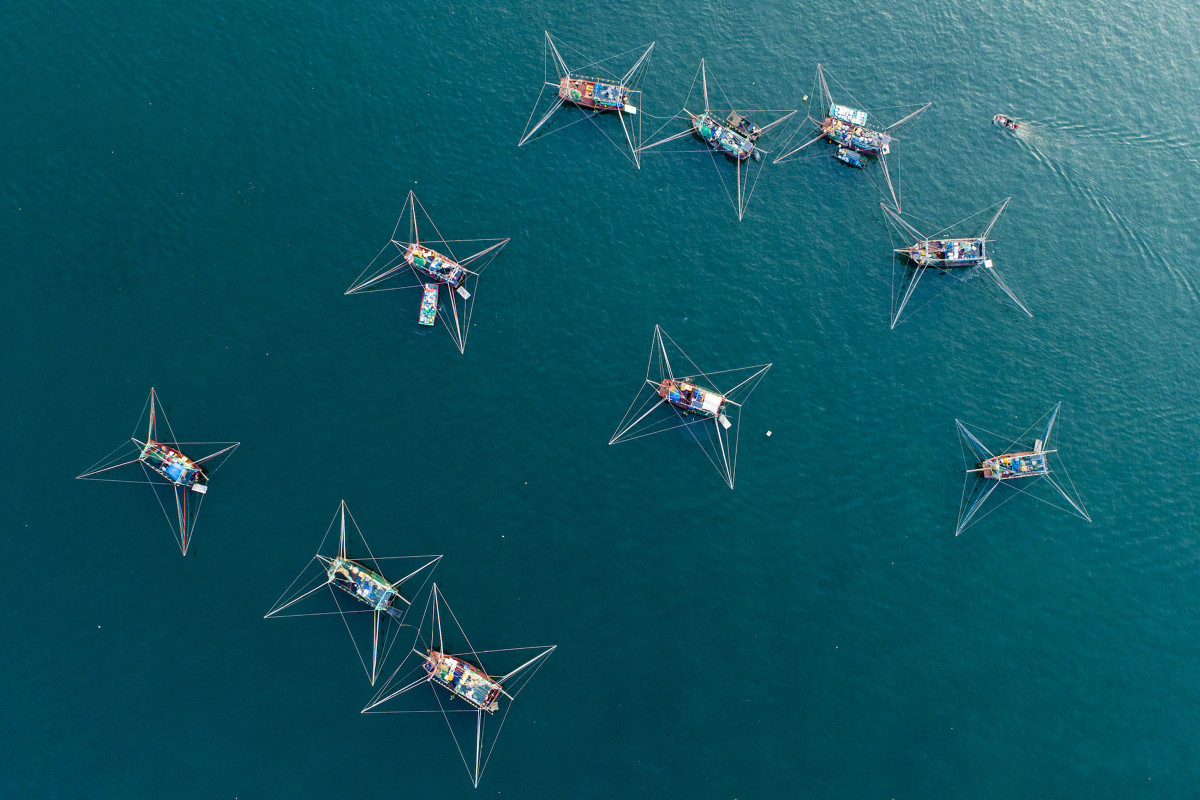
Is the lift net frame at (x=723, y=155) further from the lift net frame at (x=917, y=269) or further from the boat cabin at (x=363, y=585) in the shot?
the boat cabin at (x=363, y=585)

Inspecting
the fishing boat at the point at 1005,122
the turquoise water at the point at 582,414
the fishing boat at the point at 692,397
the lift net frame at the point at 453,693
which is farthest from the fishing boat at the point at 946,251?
the lift net frame at the point at 453,693

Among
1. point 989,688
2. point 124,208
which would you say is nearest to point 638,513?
point 989,688

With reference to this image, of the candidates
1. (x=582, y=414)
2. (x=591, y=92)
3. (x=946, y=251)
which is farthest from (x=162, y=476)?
(x=946, y=251)

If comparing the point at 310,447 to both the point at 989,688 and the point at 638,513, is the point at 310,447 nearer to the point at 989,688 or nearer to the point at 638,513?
the point at 638,513

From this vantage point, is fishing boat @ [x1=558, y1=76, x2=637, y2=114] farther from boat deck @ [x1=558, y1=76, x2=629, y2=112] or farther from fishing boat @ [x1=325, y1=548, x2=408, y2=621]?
fishing boat @ [x1=325, y1=548, x2=408, y2=621]

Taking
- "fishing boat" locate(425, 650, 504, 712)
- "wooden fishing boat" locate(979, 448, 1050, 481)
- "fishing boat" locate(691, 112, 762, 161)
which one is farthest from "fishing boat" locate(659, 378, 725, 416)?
"fishing boat" locate(425, 650, 504, 712)

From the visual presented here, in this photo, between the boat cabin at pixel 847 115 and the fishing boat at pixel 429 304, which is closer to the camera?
the fishing boat at pixel 429 304
